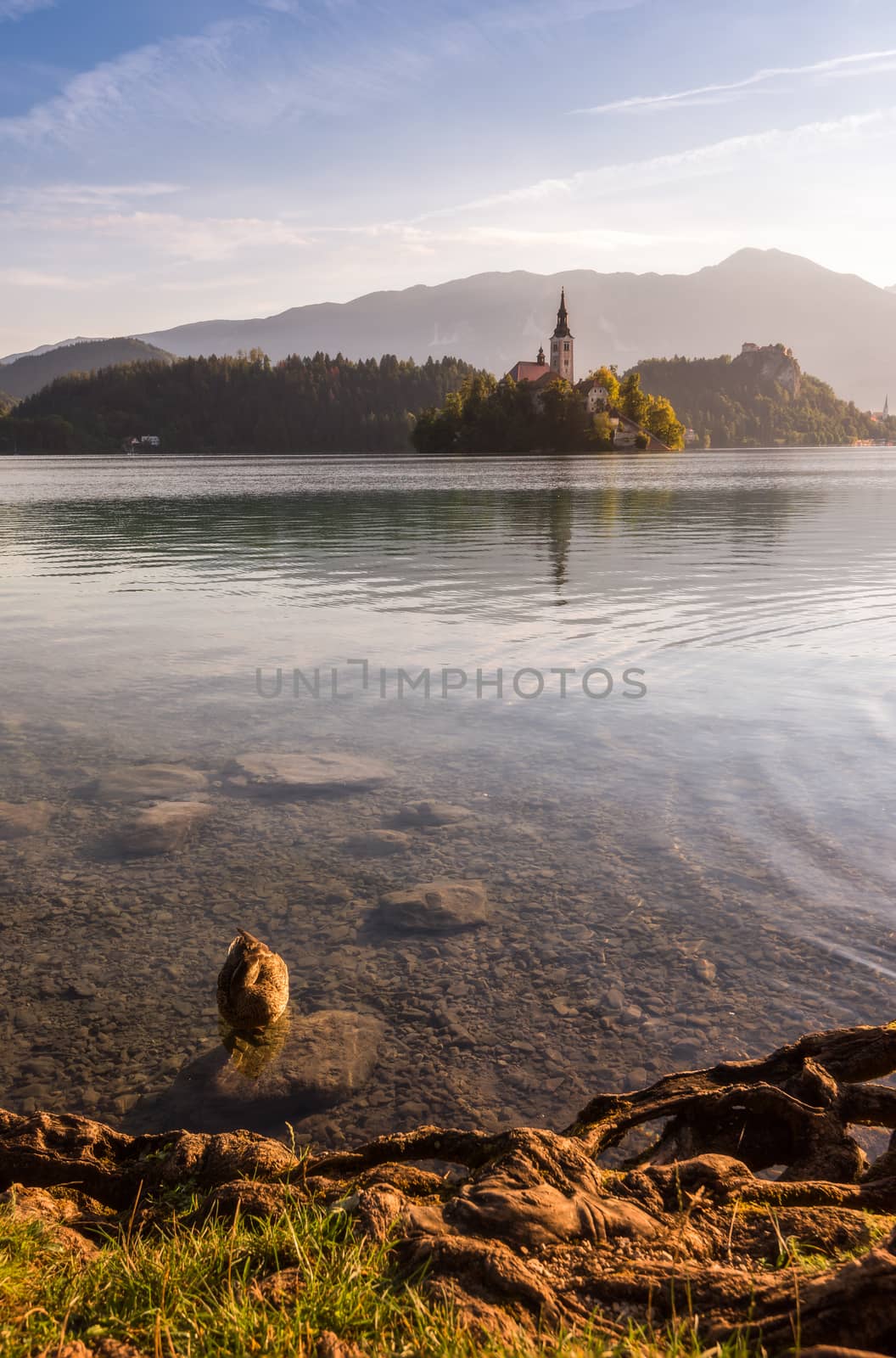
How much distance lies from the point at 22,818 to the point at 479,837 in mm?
4064

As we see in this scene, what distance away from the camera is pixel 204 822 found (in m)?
8.20

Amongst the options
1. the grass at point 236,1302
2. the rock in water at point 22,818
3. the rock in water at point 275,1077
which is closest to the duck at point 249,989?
the rock in water at point 275,1077

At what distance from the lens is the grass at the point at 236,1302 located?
8.07ft

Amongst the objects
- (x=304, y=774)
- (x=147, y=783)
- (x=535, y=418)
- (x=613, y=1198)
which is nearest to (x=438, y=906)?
(x=304, y=774)

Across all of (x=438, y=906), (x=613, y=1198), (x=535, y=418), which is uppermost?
(x=535, y=418)

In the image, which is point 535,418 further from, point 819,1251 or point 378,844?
point 819,1251

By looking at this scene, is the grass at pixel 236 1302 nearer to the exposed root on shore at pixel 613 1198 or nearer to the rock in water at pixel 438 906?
the exposed root on shore at pixel 613 1198

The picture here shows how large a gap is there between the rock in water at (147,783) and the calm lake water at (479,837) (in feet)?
0.67

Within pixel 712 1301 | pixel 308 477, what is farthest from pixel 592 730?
pixel 308 477

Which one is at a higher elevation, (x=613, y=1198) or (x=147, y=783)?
(x=613, y=1198)

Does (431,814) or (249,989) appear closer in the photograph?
(249,989)

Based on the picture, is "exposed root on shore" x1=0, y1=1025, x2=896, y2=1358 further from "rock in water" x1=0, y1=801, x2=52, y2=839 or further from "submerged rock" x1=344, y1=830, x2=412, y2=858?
"rock in water" x1=0, y1=801, x2=52, y2=839

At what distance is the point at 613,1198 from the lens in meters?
3.24

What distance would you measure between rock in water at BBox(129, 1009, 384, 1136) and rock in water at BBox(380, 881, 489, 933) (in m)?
1.12
